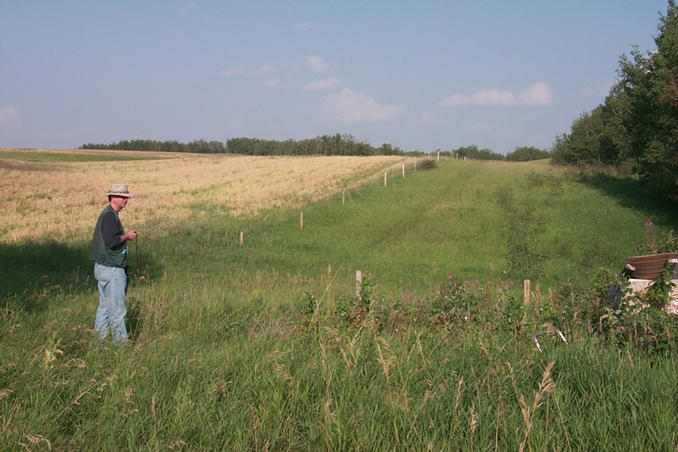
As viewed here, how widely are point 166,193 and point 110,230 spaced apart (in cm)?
4026

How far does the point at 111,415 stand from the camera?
358cm

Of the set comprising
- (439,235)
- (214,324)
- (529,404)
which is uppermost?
(529,404)

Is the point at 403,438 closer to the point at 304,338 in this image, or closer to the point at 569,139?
the point at 304,338

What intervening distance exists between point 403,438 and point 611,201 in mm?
37942

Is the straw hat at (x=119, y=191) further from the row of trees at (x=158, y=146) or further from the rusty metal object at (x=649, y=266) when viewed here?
the row of trees at (x=158, y=146)

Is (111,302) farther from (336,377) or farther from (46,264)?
(46,264)

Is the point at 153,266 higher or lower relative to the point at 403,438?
lower

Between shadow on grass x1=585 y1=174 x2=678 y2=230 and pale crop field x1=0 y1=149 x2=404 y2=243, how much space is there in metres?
20.0

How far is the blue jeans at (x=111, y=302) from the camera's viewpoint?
6021mm

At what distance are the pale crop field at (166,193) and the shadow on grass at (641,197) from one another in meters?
20.0

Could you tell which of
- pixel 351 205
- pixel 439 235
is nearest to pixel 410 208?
pixel 351 205

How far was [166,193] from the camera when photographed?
4500 centimetres

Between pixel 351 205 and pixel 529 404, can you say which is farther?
pixel 351 205

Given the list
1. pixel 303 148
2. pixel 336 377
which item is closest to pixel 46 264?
pixel 336 377
